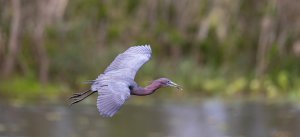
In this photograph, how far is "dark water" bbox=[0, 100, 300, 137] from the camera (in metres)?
15.3

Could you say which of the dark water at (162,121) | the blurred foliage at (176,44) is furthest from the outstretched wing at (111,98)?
the blurred foliage at (176,44)

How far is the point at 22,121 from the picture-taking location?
53.3 feet

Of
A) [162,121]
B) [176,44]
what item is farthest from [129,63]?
[176,44]

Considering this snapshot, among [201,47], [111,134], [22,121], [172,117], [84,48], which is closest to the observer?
[111,134]

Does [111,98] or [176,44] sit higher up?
[176,44]

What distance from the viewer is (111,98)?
860 cm

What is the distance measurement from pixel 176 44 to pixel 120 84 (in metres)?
12.4

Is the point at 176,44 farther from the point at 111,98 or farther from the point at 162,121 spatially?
the point at 111,98

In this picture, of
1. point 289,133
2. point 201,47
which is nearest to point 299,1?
point 201,47

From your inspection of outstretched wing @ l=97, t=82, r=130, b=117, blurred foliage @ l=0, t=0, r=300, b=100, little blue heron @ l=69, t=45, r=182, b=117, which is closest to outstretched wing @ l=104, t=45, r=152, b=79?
little blue heron @ l=69, t=45, r=182, b=117

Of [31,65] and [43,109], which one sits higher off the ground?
[31,65]

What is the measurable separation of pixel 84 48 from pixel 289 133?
5773 millimetres

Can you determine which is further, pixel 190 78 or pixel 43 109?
pixel 190 78

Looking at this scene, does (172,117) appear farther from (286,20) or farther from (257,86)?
(286,20)
